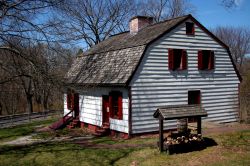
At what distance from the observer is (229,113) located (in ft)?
74.5

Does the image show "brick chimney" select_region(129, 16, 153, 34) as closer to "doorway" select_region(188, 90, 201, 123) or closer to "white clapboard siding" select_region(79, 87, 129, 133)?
"white clapboard siding" select_region(79, 87, 129, 133)

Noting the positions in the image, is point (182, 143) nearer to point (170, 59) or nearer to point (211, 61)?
point (170, 59)

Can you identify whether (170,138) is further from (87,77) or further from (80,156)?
(87,77)

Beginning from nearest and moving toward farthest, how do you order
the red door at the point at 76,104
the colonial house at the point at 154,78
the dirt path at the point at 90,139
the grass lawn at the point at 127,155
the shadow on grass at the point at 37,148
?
the grass lawn at the point at 127,155
the shadow on grass at the point at 37,148
the dirt path at the point at 90,139
the colonial house at the point at 154,78
the red door at the point at 76,104

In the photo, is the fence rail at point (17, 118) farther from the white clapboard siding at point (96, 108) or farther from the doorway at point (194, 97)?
the doorway at point (194, 97)

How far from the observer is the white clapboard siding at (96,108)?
18.6 metres

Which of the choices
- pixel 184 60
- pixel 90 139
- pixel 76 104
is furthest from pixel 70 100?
pixel 184 60

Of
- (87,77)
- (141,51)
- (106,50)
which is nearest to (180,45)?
(141,51)

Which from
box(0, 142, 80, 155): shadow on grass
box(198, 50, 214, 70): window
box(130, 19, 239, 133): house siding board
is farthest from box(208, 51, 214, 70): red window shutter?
box(0, 142, 80, 155): shadow on grass

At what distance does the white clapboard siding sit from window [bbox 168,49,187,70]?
3.36 meters

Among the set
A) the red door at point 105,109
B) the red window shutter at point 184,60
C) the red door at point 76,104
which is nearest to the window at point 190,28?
the red window shutter at point 184,60

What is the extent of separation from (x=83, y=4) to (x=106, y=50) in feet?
69.6

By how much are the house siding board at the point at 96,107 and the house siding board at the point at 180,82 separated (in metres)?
0.58

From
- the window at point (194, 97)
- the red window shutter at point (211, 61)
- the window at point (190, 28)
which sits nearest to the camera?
the window at point (190, 28)
